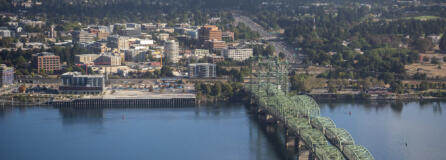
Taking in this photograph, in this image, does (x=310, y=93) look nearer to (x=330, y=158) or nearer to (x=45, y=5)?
(x=330, y=158)

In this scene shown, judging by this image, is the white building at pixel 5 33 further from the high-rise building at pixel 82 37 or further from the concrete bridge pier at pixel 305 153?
the concrete bridge pier at pixel 305 153

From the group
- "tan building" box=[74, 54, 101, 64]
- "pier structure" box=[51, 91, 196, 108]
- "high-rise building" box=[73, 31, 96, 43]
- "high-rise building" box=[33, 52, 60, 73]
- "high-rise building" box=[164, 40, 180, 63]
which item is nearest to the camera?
"pier structure" box=[51, 91, 196, 108]

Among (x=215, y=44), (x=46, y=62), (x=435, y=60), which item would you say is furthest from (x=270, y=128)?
(x=215, y=44)

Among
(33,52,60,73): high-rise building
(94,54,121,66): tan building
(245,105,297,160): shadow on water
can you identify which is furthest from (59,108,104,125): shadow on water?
(94,54,121,66): tan building

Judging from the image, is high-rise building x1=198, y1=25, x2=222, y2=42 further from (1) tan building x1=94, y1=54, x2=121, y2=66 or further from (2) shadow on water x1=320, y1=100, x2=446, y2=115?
(2) shadow on water x1=320, y1=100, x2=446, y2=115

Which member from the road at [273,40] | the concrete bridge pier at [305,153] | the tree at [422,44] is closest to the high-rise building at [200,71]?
the road at [273,40]

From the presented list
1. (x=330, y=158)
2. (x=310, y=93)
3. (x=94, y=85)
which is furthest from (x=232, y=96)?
(x=330, y=158)
